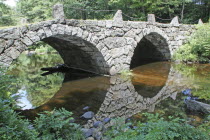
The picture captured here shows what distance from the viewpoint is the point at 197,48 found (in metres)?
11.6

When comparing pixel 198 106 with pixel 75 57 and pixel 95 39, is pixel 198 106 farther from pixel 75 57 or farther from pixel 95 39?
pixel 75 57

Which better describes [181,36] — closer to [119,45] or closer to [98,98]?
[119,45]

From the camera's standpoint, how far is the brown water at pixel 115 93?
204 inches

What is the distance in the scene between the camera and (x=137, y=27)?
9.18m

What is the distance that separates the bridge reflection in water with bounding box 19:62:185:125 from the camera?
5238 mm

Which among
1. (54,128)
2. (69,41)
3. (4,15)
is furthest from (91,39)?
(4,15)

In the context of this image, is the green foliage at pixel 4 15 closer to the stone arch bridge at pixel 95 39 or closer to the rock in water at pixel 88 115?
the stone arch bridge at pixel 95 39

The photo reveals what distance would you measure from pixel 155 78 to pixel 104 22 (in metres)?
3.50

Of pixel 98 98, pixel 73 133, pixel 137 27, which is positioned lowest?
pixel 98 98

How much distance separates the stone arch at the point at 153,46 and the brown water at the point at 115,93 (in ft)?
8.51

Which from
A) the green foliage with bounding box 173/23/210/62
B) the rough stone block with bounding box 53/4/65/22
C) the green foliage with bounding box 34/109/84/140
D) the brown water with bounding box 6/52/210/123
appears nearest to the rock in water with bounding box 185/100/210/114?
the brown water with bounding box 6/52/210/123

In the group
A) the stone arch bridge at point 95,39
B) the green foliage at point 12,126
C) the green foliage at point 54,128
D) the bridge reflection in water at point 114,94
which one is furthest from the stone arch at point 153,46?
the green foliage at point 12,126

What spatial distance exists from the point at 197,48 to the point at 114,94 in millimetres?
7925

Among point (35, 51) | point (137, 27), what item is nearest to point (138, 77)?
point (137, 27)
